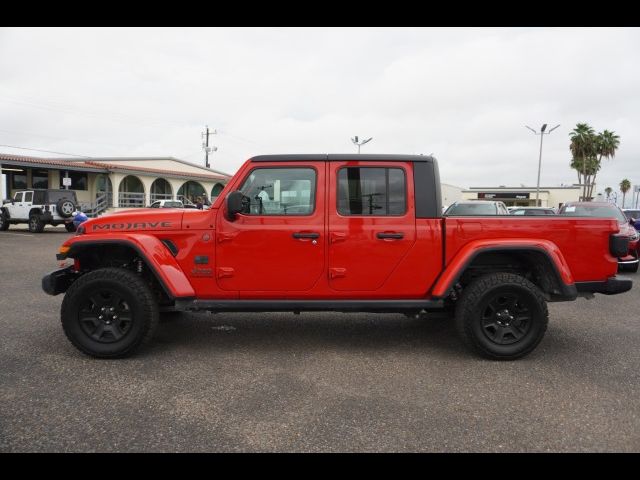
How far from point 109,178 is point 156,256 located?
2842 centimetres

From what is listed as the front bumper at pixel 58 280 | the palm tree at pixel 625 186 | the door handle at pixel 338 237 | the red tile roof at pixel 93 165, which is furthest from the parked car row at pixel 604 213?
the palm tree at pixel 625 186

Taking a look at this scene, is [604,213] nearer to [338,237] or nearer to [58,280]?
[338,237]

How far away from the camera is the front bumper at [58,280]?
4.09 meters

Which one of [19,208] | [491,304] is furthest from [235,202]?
[19,208]

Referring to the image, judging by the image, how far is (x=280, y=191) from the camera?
4.07m

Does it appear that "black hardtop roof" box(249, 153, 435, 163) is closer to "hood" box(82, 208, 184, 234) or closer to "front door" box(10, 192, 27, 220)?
"hood" box(82, 208, 184, 234)

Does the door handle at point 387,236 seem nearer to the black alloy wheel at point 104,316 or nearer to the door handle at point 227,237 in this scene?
the door handle at point 227,237

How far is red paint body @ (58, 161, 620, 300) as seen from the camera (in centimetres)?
395

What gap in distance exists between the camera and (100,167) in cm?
2773

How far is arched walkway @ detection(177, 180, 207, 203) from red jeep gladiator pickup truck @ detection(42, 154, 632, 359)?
31147 mm

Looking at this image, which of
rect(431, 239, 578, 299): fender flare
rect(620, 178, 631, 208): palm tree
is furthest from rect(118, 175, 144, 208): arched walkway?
rect(620, 178, 631, 208): palm tree

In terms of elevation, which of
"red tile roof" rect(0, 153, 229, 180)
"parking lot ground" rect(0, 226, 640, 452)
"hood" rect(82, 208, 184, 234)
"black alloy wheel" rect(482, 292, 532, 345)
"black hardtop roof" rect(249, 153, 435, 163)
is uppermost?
"red tile roof" rect(0, 153, 229, 180)

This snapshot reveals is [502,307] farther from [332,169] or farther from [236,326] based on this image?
[236,326]

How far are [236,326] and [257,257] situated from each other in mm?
1427
